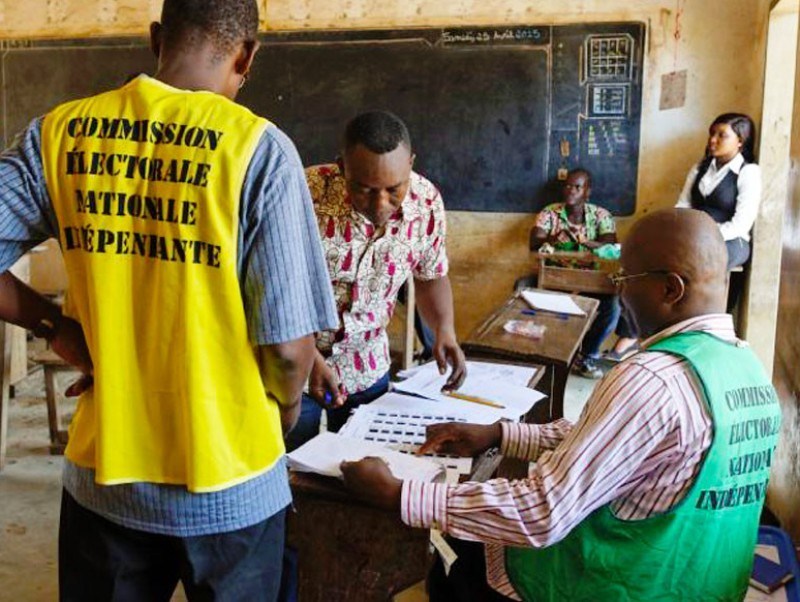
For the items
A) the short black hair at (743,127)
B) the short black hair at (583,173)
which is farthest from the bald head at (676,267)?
the short black hair at (583,173)

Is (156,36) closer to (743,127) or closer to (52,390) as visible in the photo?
(52,390)

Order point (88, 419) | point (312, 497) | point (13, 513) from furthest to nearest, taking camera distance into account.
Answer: point (13, 513), point (312, 497), point (88, 419)

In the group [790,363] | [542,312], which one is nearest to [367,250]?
[790,363]

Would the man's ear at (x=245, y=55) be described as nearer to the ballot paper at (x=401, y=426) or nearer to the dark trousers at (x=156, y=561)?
the dark trousers at (x=156, y=561)

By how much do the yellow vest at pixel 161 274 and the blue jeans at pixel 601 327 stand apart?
436 cm

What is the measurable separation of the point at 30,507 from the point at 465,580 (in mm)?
2295

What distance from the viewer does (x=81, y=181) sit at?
1.07m

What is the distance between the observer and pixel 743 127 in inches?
189

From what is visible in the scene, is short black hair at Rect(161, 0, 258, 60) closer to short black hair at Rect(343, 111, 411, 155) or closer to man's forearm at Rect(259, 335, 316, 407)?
man's forearm at Rect(259, 335, 316, 407)

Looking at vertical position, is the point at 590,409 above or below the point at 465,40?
below

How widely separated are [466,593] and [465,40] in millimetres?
4524

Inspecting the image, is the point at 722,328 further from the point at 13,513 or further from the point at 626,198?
the point at 626,198

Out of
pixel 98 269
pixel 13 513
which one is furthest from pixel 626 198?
pixel 98 269

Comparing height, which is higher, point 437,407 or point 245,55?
point 245,55
